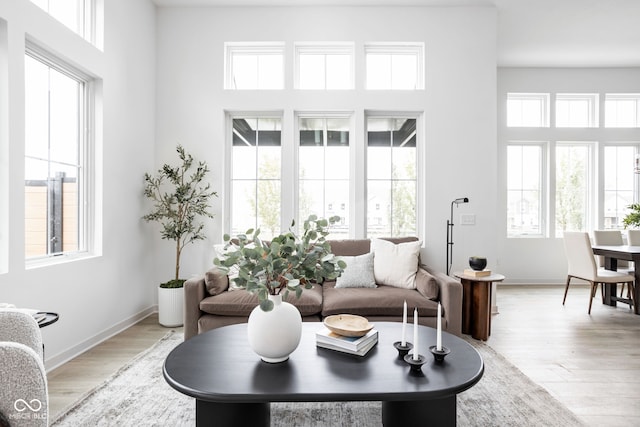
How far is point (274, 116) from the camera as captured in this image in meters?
4.05

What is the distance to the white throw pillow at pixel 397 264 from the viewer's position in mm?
3188

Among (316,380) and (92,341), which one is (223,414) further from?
(92,341)

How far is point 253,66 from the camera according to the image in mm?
4086

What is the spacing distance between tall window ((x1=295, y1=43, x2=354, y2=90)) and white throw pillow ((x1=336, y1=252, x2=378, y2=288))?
6.64 feet

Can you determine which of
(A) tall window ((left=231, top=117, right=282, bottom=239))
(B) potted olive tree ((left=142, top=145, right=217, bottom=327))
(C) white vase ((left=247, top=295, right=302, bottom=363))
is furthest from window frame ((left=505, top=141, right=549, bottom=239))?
(C) white vase ((left=247, top=295, right=302, bottom=363))

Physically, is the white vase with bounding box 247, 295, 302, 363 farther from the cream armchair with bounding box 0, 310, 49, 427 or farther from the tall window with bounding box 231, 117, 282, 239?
the tall window with bounding box 231, 117, 282, 239

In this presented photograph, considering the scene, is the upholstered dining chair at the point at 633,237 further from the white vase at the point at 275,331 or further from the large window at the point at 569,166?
the white vase at the point at 275,331

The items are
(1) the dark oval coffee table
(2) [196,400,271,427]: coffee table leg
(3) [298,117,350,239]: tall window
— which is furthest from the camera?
(3) [298,117,350,239]: tall window

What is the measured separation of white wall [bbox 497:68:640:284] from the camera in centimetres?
551

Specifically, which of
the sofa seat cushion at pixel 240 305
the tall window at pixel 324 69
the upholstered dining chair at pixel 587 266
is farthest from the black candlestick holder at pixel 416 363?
the upholstered dining chair at pixel 587 266

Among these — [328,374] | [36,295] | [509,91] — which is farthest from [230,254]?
[509,91]

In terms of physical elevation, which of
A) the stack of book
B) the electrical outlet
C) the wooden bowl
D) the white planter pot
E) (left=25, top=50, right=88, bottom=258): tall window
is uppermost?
(left=25, top=50, right=88, bottom=258): tall window

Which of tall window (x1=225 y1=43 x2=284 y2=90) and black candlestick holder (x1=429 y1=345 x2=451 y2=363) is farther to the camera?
tall window (x1=225 y1=43 x2=284 y2=90)

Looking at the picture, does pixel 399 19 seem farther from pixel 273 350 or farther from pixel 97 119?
pixel 273 350
